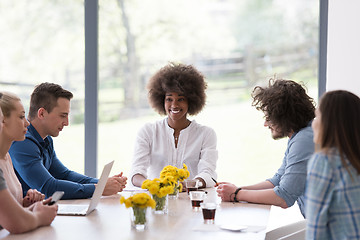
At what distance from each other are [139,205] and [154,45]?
3.37 meters

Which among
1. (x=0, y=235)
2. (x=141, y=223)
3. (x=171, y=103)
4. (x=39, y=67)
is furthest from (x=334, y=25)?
(x=39, y=67)

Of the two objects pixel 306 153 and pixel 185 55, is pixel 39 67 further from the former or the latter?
pixel 306 153

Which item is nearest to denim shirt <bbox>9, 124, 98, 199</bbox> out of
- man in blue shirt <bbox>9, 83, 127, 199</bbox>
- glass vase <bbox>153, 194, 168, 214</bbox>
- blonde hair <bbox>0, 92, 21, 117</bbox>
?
man in blue shirt <bbox>9, 83, 127, 199</bbox>

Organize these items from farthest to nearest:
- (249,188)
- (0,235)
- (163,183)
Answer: (249,188)
(163,183)
(0,235)

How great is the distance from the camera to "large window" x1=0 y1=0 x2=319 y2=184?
506cm

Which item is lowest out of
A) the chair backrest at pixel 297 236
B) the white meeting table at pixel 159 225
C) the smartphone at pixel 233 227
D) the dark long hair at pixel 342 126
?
the chair backrest at pixel 297 236

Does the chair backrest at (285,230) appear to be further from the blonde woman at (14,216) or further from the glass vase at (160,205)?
the blonde woman at (14,216)

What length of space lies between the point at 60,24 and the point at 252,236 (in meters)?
3.91

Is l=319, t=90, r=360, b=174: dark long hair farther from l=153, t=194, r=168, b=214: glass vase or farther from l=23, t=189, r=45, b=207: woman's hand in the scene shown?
l=23, t=189, r=45, b=207: woman's hand

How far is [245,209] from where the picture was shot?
2.43 m

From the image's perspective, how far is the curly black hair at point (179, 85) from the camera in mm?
3461

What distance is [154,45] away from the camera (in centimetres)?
512

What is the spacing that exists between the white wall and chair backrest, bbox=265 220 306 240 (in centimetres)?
111

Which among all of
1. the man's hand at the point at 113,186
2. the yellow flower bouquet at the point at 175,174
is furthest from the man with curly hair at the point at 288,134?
the man's hand at the point at 113,186
